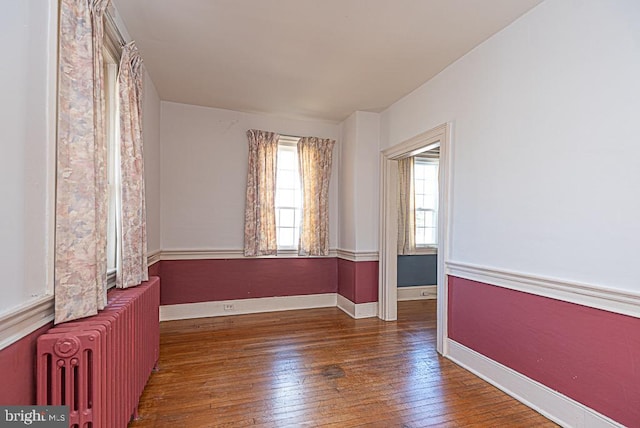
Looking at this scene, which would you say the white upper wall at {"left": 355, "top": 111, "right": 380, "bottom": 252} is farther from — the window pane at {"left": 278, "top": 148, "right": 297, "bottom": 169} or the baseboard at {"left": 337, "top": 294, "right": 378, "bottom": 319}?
the window pane at {"left": 278, "top": 148, "right": 297, "bottom": 169}

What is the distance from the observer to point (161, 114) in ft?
13.1

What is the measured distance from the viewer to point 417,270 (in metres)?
5.35

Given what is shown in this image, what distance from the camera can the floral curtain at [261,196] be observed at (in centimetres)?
430

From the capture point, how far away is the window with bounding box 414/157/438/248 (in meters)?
5.33

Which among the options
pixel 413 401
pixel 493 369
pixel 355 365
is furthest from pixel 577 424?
pixel 355 365

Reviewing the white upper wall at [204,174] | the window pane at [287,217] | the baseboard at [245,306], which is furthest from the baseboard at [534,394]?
the white upper wall at [204,174]

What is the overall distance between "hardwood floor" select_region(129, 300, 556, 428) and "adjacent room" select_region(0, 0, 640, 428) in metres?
0.02

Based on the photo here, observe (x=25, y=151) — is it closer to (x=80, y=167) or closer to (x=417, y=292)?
(x=80, y=167)

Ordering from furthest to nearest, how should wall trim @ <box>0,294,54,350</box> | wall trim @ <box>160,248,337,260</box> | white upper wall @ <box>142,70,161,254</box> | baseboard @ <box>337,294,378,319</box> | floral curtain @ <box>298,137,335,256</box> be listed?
1. floral curtain @ <box>298,137,335,256</box>
2. baseboard @ <box>337,294,378,319</box>
3. wall trim @ <box>160,248,337,260</box>
4. white upper wall @ <box>142,70,161,254</box>
5. wall trim @ <box>0,294,54,350</box>

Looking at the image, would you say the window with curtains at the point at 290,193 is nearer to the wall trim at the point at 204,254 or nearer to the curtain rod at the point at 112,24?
the wall trim at the point at 204,254

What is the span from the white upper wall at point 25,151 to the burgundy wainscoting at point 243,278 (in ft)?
9.33

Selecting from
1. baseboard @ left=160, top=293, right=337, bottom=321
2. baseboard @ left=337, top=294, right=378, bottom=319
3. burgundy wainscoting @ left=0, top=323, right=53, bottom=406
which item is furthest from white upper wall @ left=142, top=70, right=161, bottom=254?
baseboard @ left=337, top=294, right=378, bottom=319

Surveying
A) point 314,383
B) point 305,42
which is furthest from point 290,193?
point 314,383

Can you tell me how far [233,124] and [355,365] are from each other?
337 centimetres
